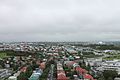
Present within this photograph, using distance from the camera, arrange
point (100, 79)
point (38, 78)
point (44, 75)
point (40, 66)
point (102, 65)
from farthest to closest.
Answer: point (102, 65) → point (40, 66) → point (44, 75) → point (38, 78) → point (100, 79)

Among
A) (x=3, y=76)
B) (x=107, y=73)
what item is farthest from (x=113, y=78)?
(x=3, y=76)

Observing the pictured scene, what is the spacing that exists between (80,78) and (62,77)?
235 cm

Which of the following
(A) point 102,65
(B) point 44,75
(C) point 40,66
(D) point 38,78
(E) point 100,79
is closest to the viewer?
(E) point 100,79

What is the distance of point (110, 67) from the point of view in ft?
106

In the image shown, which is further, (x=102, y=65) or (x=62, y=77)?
(x=102, y=65)

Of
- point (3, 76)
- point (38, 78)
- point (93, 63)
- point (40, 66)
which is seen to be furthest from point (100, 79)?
point (93, 63)

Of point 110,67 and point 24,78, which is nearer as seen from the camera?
point 24,78

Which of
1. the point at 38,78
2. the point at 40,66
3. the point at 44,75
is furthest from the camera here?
the point at 40,66

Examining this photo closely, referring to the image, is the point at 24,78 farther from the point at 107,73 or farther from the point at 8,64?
the point at 8,64

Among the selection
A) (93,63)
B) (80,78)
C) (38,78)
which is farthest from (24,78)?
(93,63)

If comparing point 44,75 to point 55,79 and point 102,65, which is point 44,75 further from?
point 102,65

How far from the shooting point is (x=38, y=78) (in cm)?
2272

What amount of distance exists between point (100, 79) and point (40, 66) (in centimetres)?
1118

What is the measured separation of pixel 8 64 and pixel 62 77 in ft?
45.8
